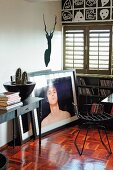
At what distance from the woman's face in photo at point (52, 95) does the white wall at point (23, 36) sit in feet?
1.41

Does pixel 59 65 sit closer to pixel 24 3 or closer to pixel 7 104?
pixel 24 3

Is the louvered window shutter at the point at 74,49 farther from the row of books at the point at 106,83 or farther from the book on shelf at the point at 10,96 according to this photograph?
the book on shelf at the point at 10,96

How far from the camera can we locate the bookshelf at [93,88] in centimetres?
527

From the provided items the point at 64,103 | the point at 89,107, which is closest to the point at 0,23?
the point at 64,103

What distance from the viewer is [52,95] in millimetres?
5035

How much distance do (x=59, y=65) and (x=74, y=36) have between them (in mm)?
632

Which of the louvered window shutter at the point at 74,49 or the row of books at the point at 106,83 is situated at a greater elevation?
the louvered window shutter at the point at 74,49

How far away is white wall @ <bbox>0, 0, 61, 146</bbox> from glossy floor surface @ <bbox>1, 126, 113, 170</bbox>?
1.38ft

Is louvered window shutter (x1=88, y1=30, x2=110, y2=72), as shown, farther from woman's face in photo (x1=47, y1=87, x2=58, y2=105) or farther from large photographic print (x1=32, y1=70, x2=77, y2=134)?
woman's face in photo (x1=47, y1=87, x2=58, y2=105)

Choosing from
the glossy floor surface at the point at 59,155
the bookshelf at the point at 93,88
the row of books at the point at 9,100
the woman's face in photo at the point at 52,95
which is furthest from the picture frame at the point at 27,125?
the bookshelf at the point at 93,88

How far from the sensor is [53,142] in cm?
462

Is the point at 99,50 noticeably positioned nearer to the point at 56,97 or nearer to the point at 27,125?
the point at 56,97

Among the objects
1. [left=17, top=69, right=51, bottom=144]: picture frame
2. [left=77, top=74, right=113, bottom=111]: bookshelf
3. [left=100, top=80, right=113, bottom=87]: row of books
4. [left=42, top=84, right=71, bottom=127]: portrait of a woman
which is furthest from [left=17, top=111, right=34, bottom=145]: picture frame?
[left=100, top=80, right=113, bottom=87]: row of books

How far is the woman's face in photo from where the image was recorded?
498cm
